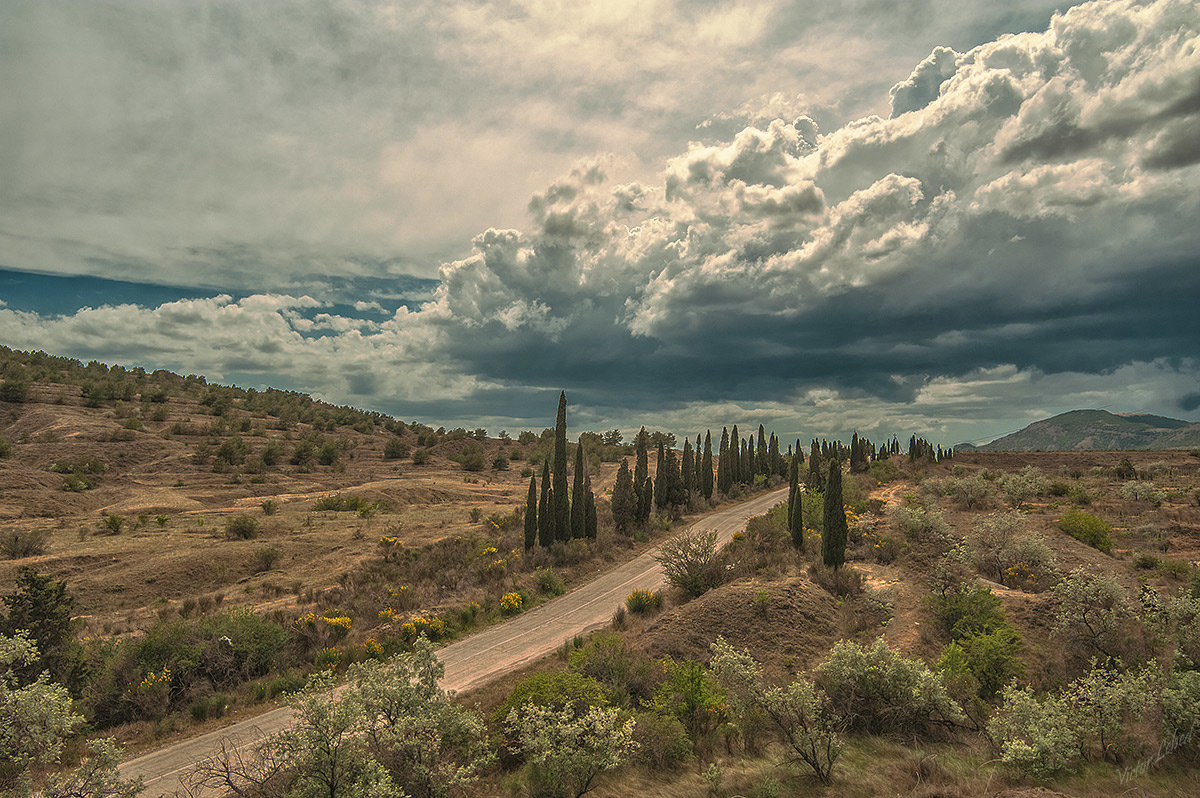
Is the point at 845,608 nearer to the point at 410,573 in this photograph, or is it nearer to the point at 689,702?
the point at 689,702

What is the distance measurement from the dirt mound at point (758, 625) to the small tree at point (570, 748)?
27.9ft

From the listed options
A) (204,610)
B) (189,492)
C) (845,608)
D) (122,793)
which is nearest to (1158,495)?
(845,608)

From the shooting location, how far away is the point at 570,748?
11.3 metres

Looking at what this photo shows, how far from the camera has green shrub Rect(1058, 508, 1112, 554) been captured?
99.9 ft

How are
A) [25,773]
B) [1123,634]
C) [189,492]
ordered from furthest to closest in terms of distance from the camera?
[189,492] → [1123,634] → [25,773]

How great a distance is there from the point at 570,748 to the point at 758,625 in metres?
11.5

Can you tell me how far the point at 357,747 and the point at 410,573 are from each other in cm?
2515

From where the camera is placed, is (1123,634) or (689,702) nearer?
(689,702)

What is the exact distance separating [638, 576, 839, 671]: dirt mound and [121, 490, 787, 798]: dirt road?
→ 5.08 m

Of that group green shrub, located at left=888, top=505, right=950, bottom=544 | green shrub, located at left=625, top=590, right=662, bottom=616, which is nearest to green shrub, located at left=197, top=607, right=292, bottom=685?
green shrub, located at left=625, top=590, right=662, bottom=616

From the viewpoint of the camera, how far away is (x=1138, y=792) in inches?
452

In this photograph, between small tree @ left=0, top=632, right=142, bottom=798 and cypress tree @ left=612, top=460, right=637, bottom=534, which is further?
cypress tree @ left=612, top=460, right=637, bottom=534

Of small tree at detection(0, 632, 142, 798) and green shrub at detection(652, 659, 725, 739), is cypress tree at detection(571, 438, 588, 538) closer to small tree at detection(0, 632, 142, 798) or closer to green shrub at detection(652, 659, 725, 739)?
green shrub at detection(652, 659, 725, 739)

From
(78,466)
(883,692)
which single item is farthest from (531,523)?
(78,466)
